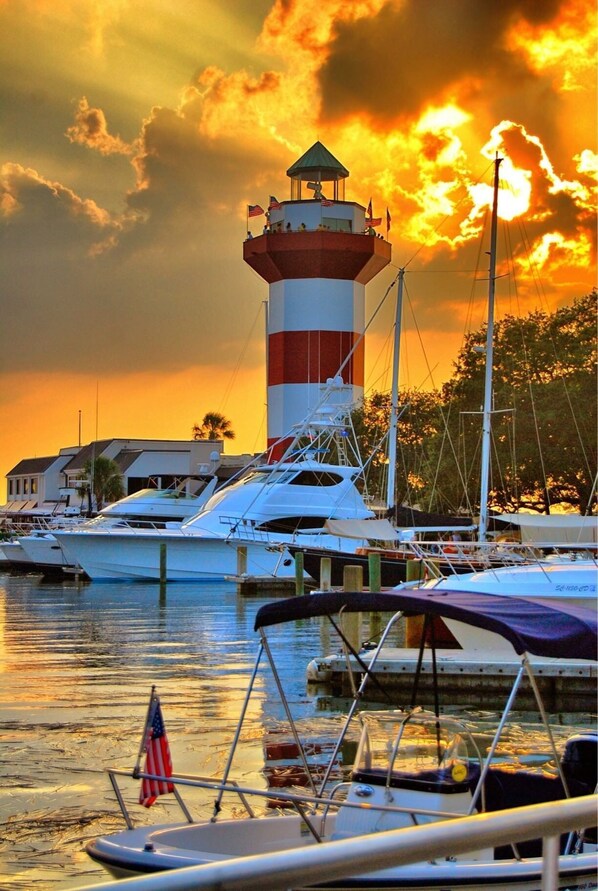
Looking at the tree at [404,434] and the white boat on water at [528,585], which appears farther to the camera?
the tree at [404,434]

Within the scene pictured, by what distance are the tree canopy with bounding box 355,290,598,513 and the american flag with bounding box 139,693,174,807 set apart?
121ft

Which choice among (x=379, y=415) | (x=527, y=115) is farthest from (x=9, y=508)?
(x=527, y=115)

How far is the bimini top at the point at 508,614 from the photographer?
27.0ft

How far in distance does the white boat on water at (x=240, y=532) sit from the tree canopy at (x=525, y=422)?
4.38 meters

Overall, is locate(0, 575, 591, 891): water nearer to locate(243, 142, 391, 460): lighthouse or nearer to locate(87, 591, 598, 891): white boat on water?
locate(87, 591, 598, 891): white boat on water

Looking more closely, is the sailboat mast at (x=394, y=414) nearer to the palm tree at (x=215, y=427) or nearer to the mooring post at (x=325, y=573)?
the mooring post at (x=325, y=573)

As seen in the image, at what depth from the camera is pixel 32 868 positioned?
30.1 ft

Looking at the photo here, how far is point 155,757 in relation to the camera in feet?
27.6

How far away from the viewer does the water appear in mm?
10305

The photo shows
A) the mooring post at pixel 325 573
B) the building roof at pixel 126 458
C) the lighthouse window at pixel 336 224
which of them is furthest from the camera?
the building roof at pixel 126 458

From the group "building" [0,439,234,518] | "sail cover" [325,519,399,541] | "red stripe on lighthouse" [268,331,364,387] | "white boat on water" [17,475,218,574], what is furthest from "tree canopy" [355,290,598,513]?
"building" [0,439,234,518]

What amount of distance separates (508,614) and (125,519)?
143ft

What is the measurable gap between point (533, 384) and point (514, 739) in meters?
36.9

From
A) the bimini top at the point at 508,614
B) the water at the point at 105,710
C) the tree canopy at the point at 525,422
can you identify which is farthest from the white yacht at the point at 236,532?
the bimini top at the point at 508,614
